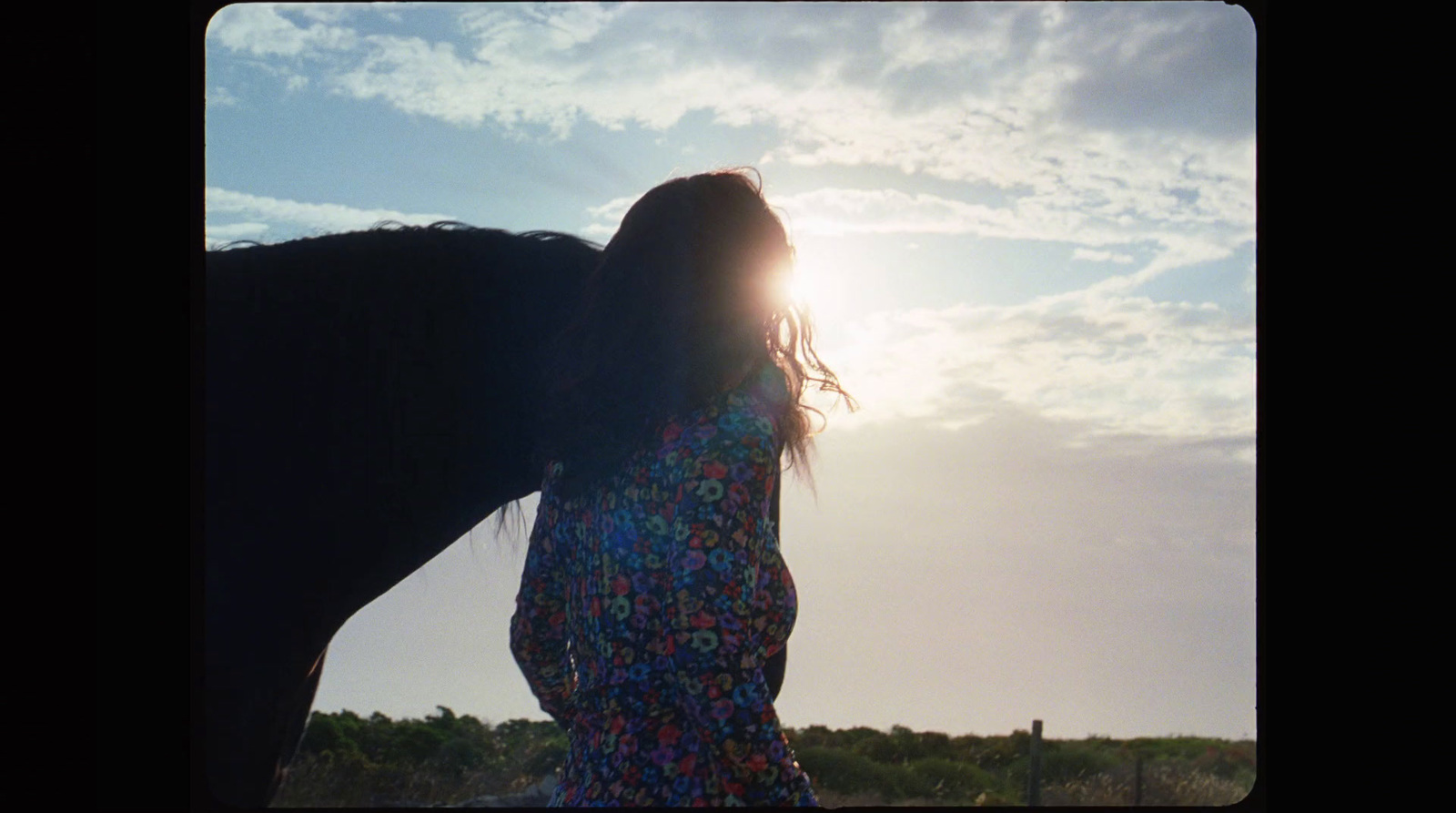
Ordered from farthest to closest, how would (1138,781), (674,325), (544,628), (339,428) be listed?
(1138,781), (339,428), (544,628), (674,325)

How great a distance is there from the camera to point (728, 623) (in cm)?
142

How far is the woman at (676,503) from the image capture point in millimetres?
1438

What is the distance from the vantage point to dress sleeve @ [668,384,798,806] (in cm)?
143

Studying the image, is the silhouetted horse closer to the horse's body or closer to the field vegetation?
the horse's body

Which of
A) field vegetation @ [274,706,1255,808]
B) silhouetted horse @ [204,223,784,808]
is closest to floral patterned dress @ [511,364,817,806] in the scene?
silhouetted horse @ [204,223,784,808]

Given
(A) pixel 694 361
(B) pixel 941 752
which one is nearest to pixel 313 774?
(B) pixel 941 752

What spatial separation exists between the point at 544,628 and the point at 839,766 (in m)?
10.7

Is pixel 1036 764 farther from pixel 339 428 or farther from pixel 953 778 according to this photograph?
pixel 339 428

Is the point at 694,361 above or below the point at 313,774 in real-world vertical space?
above

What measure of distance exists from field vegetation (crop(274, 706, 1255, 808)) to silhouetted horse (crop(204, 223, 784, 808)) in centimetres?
771

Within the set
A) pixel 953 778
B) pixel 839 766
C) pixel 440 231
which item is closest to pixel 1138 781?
pixel 953 778
